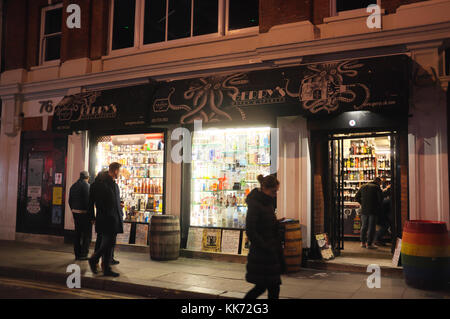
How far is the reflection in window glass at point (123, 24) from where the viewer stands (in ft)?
38.8

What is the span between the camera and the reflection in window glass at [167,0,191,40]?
432 inches

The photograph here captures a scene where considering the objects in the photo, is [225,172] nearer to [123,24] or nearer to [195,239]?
[195,239]

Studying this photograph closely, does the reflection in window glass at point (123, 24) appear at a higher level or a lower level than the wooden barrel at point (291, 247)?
higher

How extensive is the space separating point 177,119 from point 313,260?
4304 mm

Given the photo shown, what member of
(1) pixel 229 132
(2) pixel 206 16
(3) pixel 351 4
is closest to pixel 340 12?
(3) pixel 351 4

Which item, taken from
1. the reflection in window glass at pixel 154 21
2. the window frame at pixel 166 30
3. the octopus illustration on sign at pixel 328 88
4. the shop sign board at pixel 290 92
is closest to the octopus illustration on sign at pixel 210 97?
the shop sign board at pixel 290 92

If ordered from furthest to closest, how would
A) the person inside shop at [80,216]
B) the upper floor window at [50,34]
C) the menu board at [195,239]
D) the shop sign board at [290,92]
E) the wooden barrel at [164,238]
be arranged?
the upper floor window at [50,34] → the menu board at [195,239] → the person inside shop at [80,216] → the wooden barrel at [164,238] → the shop sign board at [290,92]

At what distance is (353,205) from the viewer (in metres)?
12.3

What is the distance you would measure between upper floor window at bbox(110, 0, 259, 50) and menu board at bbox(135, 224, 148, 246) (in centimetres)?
503

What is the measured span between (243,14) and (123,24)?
379 centimetres

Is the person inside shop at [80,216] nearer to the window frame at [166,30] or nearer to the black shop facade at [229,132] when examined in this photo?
the black shop facade at [229,132]

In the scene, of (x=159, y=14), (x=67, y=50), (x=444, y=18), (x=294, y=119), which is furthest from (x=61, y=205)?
(x=444, y=18)
